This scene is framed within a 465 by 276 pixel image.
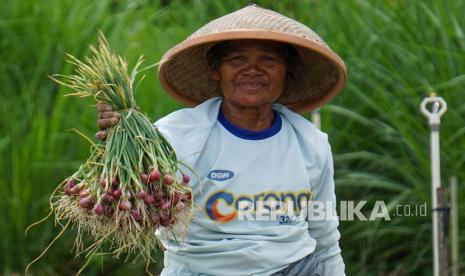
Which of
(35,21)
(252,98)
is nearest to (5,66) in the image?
(35,21)

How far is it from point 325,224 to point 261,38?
2.51ft

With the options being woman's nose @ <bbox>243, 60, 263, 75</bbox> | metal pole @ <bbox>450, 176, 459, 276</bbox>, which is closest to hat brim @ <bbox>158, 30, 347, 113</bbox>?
woman's nose @ <bbox>243, 60, 263, 75</bbox>

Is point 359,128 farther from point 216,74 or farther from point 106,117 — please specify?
point 106,117

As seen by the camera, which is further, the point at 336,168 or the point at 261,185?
the point at 336,168

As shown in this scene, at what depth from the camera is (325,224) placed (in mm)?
3750

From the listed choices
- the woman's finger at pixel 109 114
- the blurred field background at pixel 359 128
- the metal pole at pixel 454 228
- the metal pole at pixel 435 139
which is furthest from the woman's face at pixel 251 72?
the blurred field background at pixel 359 128

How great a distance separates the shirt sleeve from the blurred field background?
1.39 m

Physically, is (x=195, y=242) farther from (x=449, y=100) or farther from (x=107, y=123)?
(x=449, y=100)

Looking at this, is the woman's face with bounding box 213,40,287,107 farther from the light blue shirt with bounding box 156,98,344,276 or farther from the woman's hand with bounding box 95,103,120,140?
the woman's hand with bounding box 95,103,120,140

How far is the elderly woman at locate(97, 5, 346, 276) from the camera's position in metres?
3.43

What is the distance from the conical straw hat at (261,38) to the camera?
11.3ft

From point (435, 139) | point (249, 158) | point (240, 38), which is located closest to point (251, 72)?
point (240, 38)

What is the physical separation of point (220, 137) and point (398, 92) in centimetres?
203

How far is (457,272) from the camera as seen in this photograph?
4.89 m
